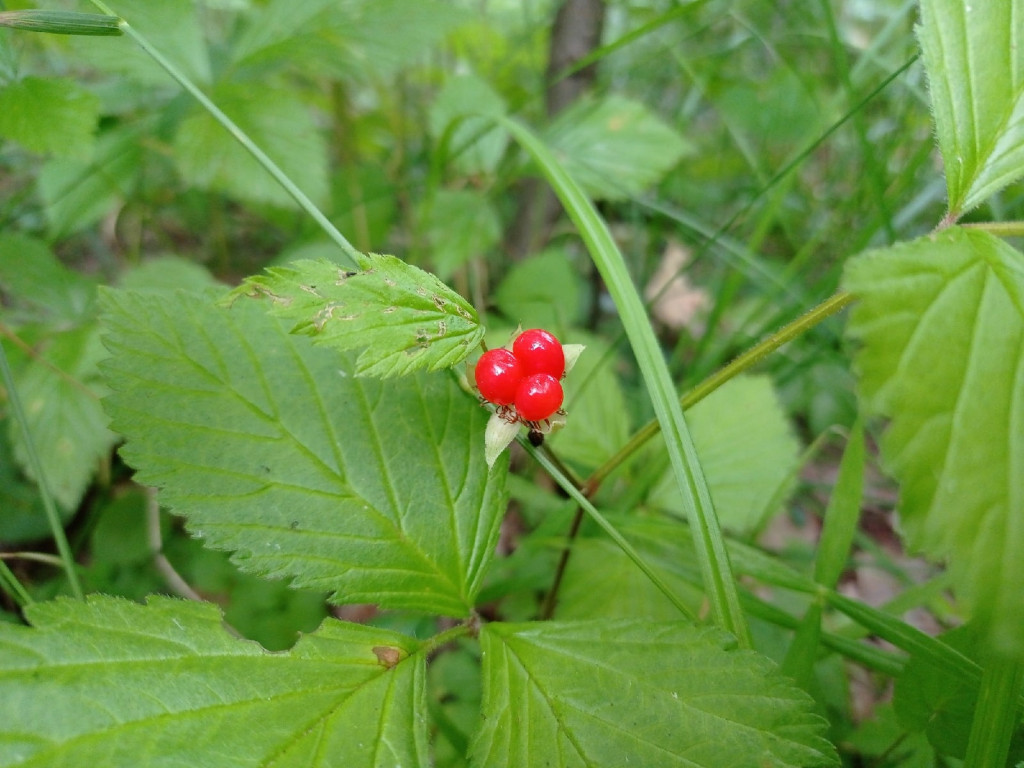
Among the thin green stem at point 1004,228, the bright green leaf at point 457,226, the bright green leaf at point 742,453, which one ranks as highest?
the thin green stem at point 1004,228

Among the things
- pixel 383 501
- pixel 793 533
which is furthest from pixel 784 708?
pixel 793 533

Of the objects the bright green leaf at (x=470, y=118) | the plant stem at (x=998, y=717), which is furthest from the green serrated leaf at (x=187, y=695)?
the bright green leaf at (x=470, y=118)

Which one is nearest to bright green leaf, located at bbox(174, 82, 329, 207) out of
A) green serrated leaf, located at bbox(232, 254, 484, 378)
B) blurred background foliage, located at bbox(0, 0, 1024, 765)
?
blurred background foliage, located at bbox(0, 0, 1024, 765)

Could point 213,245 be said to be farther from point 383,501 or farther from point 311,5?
point 383,501

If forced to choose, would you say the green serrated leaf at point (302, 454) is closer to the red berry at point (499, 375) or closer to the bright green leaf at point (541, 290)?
the red berry at point (499, 375)

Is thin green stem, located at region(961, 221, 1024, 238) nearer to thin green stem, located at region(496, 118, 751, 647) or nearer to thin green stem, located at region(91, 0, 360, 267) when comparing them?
thin green stem, located at region(496, 118, 751, 647)
